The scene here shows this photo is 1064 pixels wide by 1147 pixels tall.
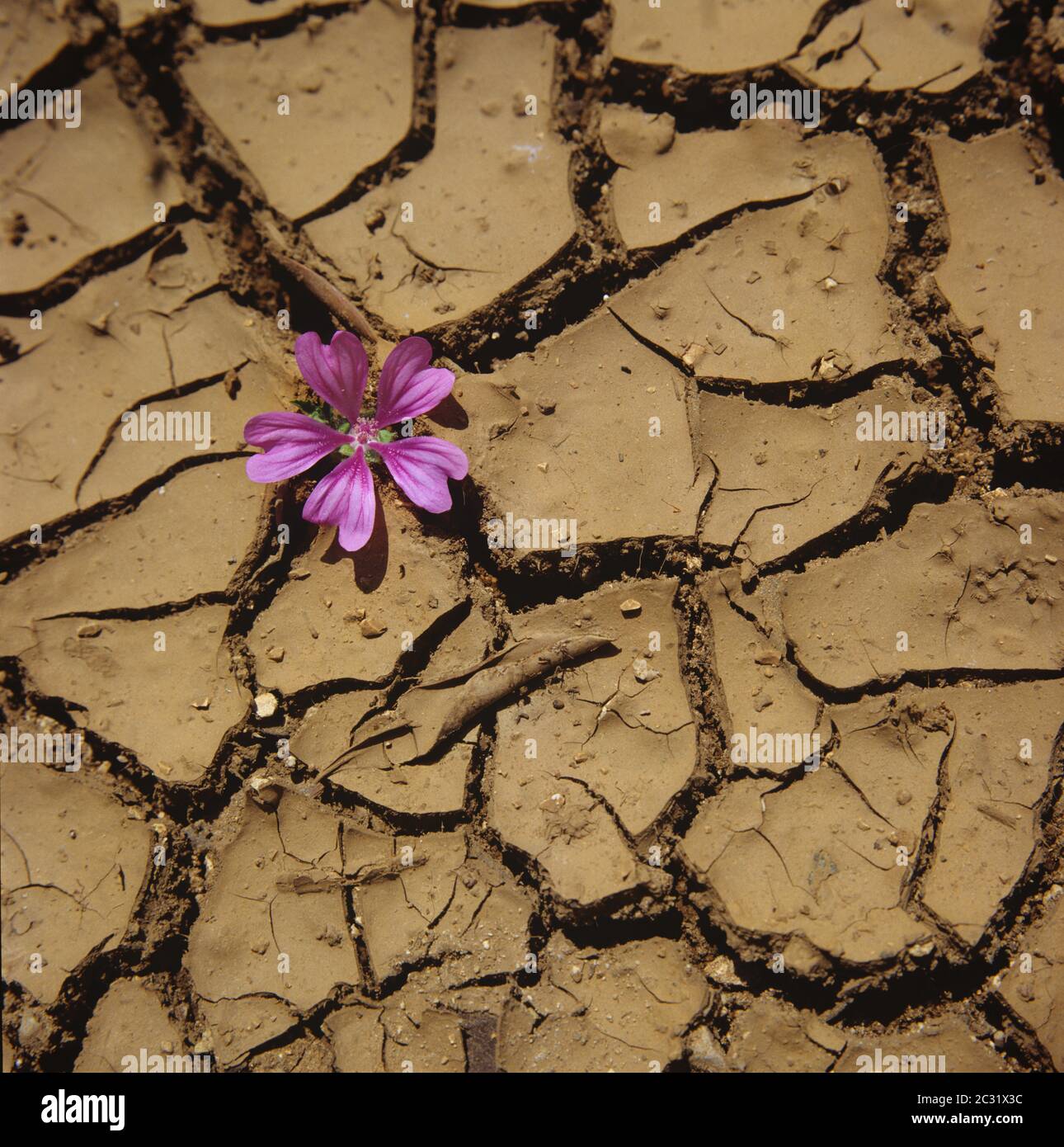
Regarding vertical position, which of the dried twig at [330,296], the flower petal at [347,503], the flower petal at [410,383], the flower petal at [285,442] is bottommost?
the flower petal at [347,503]

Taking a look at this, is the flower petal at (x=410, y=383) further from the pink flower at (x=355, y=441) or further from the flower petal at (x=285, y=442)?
the flower petal at (x=285, y=442)

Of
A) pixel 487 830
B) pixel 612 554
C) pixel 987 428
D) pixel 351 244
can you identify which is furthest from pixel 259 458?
pixel 987 428

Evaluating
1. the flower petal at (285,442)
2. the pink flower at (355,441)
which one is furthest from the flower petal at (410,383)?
the flower petal at (285,442)

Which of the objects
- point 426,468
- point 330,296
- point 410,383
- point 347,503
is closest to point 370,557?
point 347,503

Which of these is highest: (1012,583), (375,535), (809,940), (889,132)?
(889,132)

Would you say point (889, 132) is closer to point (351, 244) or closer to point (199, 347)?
point (351, 244)

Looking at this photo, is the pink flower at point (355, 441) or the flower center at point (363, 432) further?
the flower center at point (363, 432)

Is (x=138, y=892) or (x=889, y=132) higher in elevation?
(x=889, y=132)
